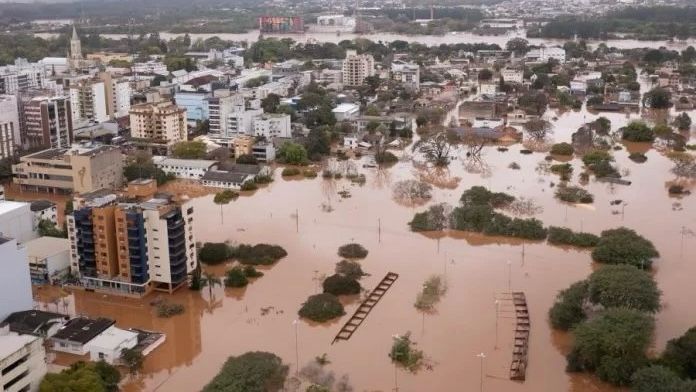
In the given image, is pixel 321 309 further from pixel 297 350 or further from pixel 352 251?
pixel 352 251

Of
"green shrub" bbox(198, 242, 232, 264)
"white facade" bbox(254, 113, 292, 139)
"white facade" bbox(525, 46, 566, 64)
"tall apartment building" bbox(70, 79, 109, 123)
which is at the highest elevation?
"white facade" bbox(525, 46, 566, 64)

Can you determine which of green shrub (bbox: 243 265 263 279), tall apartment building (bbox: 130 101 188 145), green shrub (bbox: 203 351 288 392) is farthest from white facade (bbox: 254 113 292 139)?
green shrub (bbox: 203 351 288 392)

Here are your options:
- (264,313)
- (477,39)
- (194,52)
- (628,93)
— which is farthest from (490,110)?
(477,39)

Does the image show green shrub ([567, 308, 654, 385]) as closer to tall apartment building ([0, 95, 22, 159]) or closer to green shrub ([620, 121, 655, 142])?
green shrub ([620, 121, 655, 142])

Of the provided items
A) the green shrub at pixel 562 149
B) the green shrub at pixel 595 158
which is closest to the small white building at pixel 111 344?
the green shrub at pixel 595 158

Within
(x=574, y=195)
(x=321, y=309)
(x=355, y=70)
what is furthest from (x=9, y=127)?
(x=355, y=70)

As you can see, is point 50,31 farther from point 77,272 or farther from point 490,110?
point 77,272
